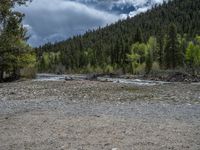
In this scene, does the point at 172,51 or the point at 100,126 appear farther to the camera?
the point at 172,51

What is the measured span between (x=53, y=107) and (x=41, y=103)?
2347 millimetres

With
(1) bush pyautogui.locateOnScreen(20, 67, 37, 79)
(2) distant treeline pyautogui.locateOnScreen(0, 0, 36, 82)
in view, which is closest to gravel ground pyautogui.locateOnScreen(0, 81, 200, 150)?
(2) distant treeline pyautogui.locateOnScreen(0, 0, 36, 82)

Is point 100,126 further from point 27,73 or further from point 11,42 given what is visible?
point 27,73

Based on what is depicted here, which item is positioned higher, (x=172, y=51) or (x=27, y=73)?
(x=172, y=51)

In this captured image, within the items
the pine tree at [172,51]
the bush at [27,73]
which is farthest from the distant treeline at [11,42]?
the pine tree at [172,51]

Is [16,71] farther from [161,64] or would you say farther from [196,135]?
[161,64]

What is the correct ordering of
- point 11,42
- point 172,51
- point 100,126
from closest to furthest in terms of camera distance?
point 100,126 < point 11,42 < point 172,51

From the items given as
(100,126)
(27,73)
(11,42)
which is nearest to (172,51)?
(27,73)

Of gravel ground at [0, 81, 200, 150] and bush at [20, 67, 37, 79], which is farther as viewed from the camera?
bush at [20, 67, 37, 79]

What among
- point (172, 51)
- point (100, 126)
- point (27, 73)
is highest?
point (172, 51)

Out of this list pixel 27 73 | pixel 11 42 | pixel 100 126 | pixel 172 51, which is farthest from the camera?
pixel 172 51

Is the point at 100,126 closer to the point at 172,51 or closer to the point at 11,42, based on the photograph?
the point at 11,42

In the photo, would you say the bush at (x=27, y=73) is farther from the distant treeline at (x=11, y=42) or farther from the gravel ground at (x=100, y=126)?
the gravel ground at (x=100, y=126)

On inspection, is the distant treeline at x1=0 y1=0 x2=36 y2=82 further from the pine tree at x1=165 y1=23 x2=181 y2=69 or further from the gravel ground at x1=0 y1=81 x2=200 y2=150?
the pine tree at x1=165 y1=23 x2=181 y2=69
